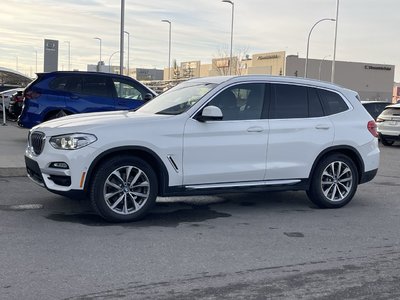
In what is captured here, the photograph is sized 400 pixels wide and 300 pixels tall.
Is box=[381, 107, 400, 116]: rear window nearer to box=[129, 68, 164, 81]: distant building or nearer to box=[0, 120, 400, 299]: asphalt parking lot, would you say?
box=[0, 120, 400, 299]: asphalt parking lot

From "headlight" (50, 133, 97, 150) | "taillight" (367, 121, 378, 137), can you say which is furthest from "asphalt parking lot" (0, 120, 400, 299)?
"taillight" (367, 121, 378, 137)

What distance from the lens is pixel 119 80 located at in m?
12.7

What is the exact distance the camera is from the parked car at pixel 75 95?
12.1 metres

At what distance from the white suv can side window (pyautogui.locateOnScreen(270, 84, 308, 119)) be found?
0.05ft

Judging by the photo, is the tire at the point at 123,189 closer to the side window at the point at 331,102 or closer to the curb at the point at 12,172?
the side window at the point at 331,102

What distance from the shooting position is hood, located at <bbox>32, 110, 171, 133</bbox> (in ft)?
19.7

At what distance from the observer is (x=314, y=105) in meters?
7.34

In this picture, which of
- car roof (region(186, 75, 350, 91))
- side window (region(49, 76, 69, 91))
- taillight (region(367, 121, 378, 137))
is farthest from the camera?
side window (region(49, 76, 69, 91))

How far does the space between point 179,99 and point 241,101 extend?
835 mm

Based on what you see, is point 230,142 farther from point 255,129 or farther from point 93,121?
point 93,121

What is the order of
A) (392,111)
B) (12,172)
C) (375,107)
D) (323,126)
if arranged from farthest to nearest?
(375,107) < (392,111) < (12,172) < (323,126)

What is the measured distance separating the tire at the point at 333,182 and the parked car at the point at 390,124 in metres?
10.4

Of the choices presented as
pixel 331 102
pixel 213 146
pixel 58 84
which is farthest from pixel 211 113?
pixel 58 84

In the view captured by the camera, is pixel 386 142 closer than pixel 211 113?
No
